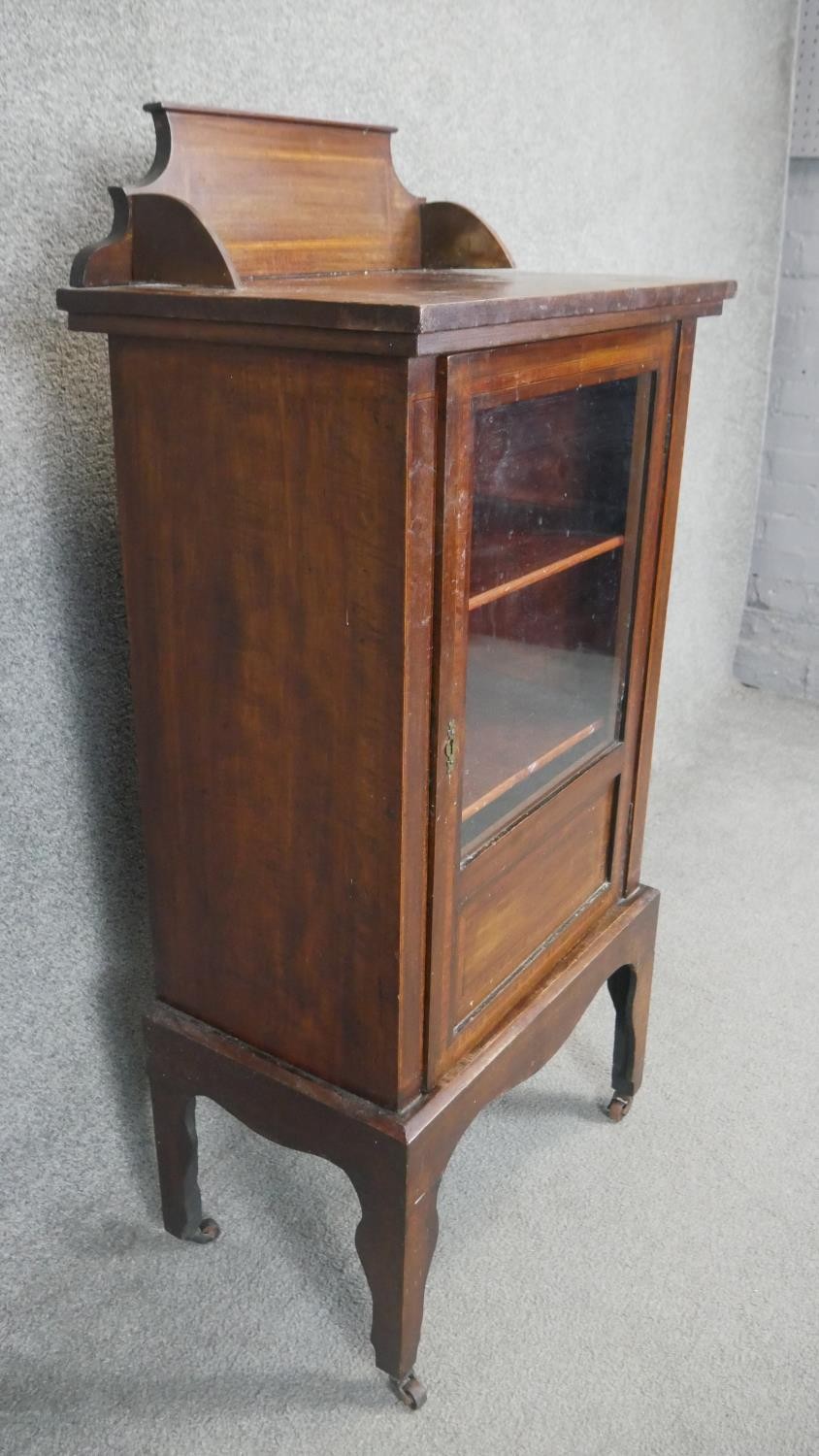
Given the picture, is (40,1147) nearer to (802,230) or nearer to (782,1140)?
(782,1140)

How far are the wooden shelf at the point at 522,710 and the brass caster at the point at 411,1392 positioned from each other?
61 centimetres

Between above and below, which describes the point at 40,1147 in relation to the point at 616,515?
below

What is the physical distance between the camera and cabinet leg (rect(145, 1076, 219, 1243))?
53.1 inches

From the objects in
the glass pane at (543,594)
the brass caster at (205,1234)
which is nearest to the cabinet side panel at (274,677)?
the glass pane at (543,594)

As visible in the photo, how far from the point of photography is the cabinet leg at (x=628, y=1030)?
62.9 inches

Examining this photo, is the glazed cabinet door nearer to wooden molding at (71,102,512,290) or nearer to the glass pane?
the glass pane

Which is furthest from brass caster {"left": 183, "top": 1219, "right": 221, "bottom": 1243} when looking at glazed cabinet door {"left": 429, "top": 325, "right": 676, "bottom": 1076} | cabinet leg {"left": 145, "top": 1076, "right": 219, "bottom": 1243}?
glazed cabinet door {"left": 429, "top": 325, "right": 676, "bottom": 1076}

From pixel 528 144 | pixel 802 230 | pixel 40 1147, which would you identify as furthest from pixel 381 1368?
pixel 802 230

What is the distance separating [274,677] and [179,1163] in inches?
26.2

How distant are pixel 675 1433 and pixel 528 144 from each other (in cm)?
170

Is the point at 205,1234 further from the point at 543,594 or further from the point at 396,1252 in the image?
the point at 543,594

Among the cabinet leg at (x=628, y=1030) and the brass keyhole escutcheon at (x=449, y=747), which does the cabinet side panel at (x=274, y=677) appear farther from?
the cabinet leg at (x=628, y=1030)

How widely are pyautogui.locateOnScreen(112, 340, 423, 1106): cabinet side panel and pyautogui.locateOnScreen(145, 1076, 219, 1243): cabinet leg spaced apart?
0.51 feet

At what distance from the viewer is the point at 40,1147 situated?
4.54ft
